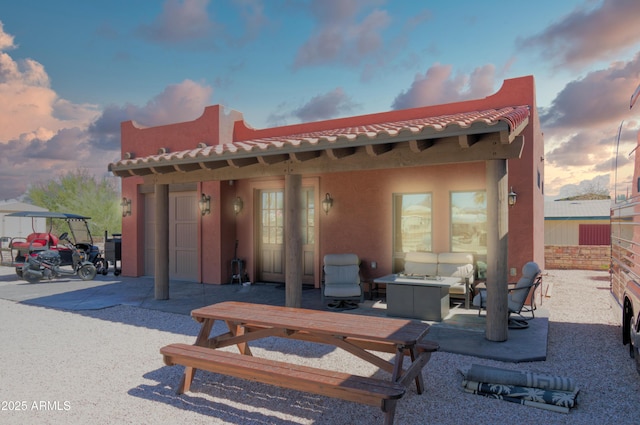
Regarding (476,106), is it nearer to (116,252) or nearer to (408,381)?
(408,381)

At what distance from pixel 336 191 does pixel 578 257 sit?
9.81 m

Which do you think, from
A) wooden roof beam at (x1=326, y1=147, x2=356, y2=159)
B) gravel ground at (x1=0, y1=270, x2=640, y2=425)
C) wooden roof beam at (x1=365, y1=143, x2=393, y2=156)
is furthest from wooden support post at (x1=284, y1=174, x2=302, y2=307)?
wooden roof beam at (x1=365, y1=143, x2=393, y2=156)

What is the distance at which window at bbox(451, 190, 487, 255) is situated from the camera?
25.3ft

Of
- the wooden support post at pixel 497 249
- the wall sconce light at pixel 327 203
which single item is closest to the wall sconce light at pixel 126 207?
the wall sconce light at pixel 327 203

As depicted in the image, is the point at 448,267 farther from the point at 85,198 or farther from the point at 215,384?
the point at 85,198

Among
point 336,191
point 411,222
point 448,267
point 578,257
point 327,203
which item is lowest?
point 578,257

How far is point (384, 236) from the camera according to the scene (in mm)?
8484

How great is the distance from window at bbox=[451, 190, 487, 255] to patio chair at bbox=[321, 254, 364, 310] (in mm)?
2048

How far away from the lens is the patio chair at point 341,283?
7051mm

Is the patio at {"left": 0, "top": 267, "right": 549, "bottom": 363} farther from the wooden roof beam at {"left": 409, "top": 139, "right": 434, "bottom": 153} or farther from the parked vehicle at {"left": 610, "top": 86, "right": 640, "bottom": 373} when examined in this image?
the wooden roof beam at {"left": 409, "top": 139, "right": 434, "bottom": 153}

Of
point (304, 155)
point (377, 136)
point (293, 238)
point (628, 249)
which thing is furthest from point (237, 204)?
point (628, 249)

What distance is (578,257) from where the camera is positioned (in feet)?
45.3

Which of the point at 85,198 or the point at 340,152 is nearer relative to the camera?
the point at 340,152

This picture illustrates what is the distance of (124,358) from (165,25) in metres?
8.74
